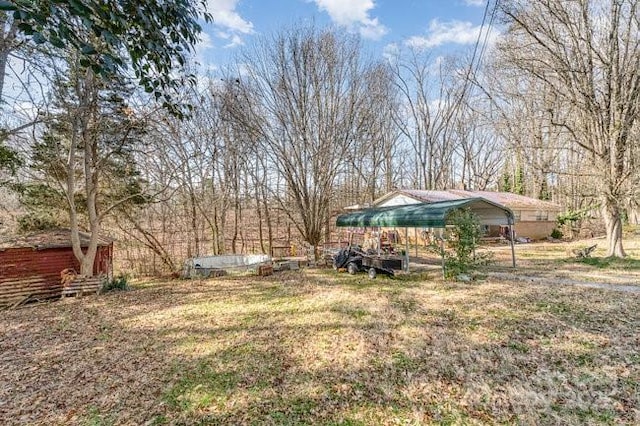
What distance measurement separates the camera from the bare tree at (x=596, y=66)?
11047 millimetres

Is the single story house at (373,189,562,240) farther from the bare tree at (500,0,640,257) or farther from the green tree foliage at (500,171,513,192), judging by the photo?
the bare tree at (500,0,640,257)

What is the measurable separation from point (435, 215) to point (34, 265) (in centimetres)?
1350

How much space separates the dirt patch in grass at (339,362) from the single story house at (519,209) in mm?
13514

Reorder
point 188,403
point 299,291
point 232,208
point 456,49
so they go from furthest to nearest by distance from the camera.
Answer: point 456,49, point 232,208, point 299,291, point 188,403

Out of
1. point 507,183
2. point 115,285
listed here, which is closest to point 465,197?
point 507,183

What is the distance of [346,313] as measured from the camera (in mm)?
6512

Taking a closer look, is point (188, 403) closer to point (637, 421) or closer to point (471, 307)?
point (637, 421)

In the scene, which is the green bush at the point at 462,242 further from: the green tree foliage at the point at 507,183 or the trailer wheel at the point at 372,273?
the green tree foliage at the point at 507,183

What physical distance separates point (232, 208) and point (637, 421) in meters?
19.0

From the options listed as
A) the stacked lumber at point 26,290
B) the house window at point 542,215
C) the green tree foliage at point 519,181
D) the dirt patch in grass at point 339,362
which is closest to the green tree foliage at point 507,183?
the green tree foliage at point 519,181

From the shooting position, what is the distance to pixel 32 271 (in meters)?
11.0

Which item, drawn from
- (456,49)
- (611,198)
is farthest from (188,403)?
(456,49)

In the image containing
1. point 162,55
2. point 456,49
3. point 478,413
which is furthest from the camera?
point 456,49

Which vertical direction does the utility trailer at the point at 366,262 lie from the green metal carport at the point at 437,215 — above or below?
below
